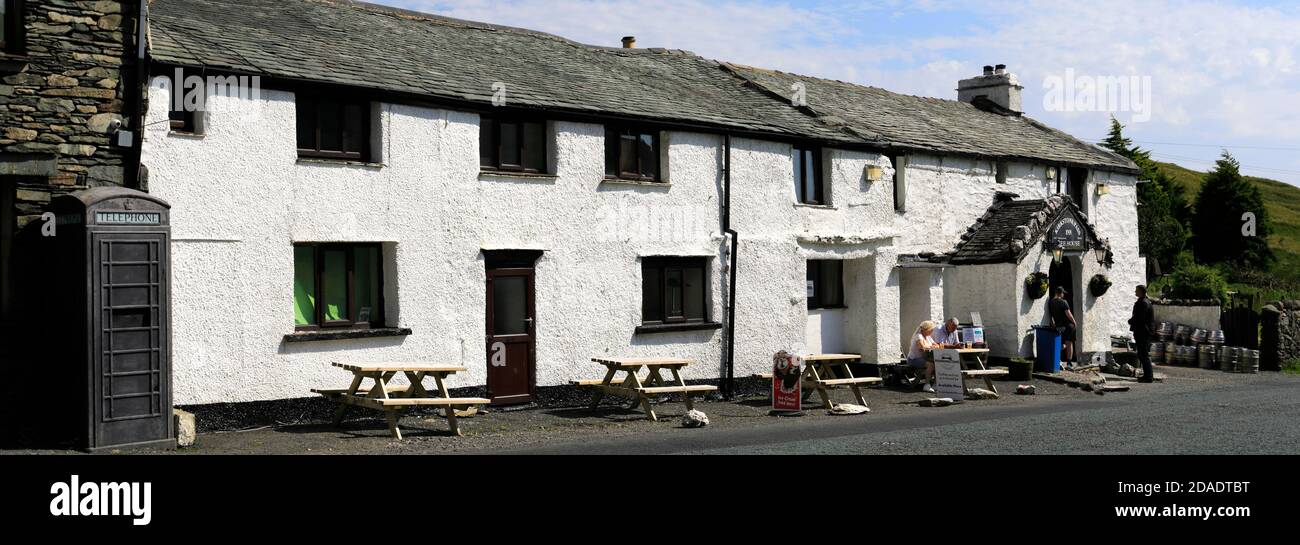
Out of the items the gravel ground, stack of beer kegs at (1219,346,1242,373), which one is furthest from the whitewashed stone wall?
stack of beer kegs at (1219,346,1242,373)

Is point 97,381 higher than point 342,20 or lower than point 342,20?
lower

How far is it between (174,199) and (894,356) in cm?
1291

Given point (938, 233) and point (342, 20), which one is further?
point (938, 233)

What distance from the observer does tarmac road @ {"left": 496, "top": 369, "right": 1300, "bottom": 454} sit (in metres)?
10.8

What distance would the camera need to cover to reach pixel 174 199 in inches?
485

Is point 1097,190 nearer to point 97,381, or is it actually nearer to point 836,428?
point 836,428

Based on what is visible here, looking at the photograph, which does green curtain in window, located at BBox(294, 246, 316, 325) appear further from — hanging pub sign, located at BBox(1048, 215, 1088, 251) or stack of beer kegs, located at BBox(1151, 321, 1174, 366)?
stack of beer kegs, located at BBox(1151, 321, 1174, 366)

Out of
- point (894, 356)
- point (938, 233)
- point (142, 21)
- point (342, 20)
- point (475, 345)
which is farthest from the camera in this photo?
point (938, 233)

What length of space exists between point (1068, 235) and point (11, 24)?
18419 millimetres

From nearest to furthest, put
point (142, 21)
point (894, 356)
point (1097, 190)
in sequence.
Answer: point (142, 21)
point (894, 356)
point (1097, 190)

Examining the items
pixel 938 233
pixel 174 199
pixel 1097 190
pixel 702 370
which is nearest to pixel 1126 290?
pixel 1097 190

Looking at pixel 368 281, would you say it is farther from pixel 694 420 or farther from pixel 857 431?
pixel 857 431

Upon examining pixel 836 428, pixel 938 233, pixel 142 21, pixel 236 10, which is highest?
pixel 236 10

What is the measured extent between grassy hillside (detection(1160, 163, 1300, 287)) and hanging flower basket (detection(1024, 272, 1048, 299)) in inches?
1457
